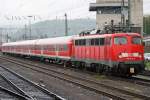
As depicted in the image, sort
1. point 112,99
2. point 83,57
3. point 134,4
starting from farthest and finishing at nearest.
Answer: point 134,4 < point 83,57 < point 112,99

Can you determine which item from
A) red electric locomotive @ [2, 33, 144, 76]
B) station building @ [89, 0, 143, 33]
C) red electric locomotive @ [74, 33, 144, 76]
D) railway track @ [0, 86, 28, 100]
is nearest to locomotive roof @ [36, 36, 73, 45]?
red electric locomotive @ [2, 33, 144, 76]

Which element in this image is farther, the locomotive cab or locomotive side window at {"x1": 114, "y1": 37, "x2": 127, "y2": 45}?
locomotive side window at {"x1": 114, "y1": 37, "x2": 127, "y2": 45}

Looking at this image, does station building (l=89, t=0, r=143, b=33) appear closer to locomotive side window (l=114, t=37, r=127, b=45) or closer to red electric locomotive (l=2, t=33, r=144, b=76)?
red electric locomotive (l=2, t=33, r=144, b=76)

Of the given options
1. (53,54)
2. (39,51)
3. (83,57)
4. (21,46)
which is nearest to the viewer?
(83,57)

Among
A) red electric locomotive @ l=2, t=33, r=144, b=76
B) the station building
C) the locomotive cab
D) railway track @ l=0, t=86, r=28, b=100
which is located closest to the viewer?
railway track @ l=0, t=86, r=28, b=100

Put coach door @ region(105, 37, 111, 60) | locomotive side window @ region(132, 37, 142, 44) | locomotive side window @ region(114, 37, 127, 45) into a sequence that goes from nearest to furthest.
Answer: locomotive side window @ region(114, 37, 127, 45)
locomotive side window @ region(132, 37, 142, 44)
coach door @ region(105, 37, 111, 60)

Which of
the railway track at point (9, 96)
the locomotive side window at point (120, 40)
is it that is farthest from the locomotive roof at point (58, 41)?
the railway track at point (9, 96)

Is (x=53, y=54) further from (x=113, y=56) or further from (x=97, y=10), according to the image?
(x=97, y=10)

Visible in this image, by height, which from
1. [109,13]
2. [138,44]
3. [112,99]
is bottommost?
[112,99]

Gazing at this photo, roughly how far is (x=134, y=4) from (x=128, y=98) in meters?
82.1

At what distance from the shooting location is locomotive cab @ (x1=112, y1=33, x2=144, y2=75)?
950 inches

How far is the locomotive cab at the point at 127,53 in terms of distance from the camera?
79.2 ft

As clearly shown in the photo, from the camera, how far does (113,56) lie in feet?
80.2

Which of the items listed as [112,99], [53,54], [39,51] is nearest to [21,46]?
[39,51]
